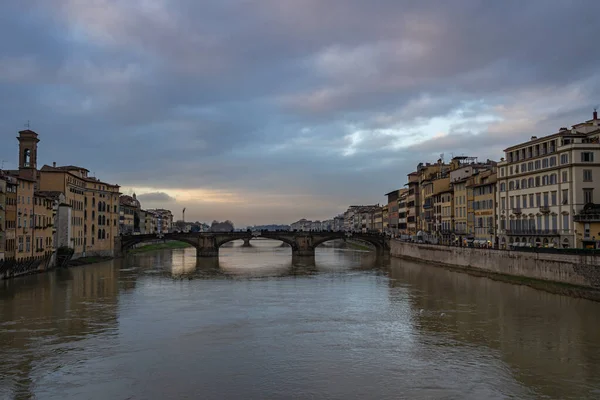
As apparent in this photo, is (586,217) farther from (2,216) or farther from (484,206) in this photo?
(2,216)

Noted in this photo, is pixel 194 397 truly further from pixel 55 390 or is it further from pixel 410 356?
pixel 410 356

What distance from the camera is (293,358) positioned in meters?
22.5

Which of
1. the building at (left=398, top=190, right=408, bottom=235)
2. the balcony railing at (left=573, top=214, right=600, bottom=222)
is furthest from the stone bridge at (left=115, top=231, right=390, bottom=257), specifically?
the balcony railing at (left=573, top=214, right=600, bottom=222)

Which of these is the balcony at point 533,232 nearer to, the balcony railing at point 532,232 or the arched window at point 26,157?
the balcony railing at point 532,232

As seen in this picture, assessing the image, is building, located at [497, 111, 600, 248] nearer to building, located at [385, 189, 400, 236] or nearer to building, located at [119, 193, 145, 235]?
building, located at [385, 189, 400, 236]

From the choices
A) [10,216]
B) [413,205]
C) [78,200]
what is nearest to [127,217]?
[78,200]

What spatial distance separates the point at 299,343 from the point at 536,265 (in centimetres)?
2616

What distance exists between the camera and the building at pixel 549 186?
4466cm

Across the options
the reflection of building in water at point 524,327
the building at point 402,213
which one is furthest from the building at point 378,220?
the reflection of building in water at point 524,327

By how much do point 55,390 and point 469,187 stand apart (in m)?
56.6

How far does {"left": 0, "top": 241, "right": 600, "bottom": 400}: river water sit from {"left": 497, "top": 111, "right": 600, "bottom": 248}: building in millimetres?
8422

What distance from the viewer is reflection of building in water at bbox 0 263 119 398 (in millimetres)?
21250

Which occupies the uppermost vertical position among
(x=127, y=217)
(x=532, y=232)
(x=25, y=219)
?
(x=127, y=217)

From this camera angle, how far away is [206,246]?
299 ft
